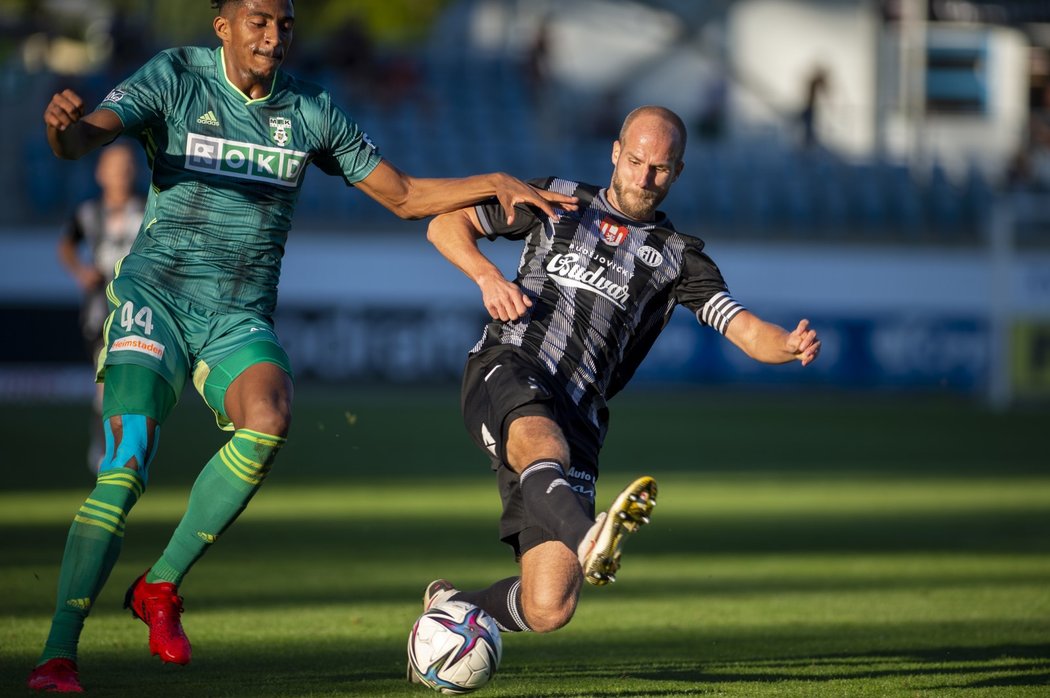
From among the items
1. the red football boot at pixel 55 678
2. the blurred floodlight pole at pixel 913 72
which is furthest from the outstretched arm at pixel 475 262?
the blurred floodlight pole at pixel 913 72

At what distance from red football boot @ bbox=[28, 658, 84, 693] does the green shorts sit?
1.05m

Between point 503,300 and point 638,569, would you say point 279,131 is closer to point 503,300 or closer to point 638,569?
point 503,300

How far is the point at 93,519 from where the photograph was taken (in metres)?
5.43

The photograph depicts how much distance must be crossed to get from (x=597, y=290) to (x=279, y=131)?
133 centimetres

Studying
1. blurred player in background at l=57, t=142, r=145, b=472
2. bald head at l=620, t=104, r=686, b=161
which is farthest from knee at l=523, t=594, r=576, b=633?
blurred player in background at l=57, t=142, r=145, b=472

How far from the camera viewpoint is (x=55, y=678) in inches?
207

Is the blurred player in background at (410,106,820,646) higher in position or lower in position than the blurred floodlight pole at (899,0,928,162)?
lower

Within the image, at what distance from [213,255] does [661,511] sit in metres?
5.93

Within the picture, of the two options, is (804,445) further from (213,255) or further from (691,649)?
(213,255)

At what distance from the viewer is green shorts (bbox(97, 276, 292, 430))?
18.8ft

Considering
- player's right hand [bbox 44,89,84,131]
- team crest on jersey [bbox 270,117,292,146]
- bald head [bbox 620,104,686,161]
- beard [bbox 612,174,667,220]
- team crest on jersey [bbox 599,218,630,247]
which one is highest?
bald head [bbox 620,104,686,161]

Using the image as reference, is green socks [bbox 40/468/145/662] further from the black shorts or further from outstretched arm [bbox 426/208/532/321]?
outstretched arm [bbox 426/208/532/321]

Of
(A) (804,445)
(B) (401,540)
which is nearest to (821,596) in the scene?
(B) (401,540)

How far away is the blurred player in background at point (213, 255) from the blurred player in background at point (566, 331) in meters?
0.21
